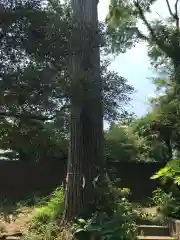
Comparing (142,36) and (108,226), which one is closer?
(108,226)

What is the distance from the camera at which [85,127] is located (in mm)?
8805

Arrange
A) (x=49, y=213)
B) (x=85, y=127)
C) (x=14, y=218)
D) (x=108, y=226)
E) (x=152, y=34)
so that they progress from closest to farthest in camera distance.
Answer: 1. (x=108, y=226)
2. (x=85, y=127)
3. (x=49, y=213)
4. (x=14, y=218)
5. (x=152, y=34)

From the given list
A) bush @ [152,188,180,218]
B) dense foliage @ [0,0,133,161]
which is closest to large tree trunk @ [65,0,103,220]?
dense foliage @ [0,0,133,161]

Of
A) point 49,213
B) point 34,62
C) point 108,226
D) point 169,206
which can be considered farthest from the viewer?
point 169,206

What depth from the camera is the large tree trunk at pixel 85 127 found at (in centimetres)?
766

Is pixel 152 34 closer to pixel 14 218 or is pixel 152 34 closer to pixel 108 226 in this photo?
pixel 14 218

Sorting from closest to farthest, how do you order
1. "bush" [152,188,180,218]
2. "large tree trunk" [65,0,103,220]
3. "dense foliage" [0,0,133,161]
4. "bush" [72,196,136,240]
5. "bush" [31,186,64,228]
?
"dense foliage" [0,0,133,161], "bush" [72,196,136,240], "large tree trunk" [65,0,103,220], "bush" [31,186,64,228], "bush" [152,188,180,218]

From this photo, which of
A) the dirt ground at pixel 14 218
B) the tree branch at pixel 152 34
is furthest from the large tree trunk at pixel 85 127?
the tree branch at pixel 152 34

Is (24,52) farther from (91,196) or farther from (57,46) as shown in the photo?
(91,196)

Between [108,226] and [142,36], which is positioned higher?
[142,36]

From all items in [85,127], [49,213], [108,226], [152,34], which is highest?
[152,34]

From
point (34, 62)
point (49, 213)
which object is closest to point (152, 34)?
point (49, 213)

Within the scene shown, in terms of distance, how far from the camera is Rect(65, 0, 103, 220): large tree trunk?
7.66 meters

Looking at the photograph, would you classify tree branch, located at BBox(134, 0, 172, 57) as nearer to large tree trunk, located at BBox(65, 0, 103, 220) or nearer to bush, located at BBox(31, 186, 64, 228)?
large tree trunk, located at BBox(65, 0, 103, 220)
